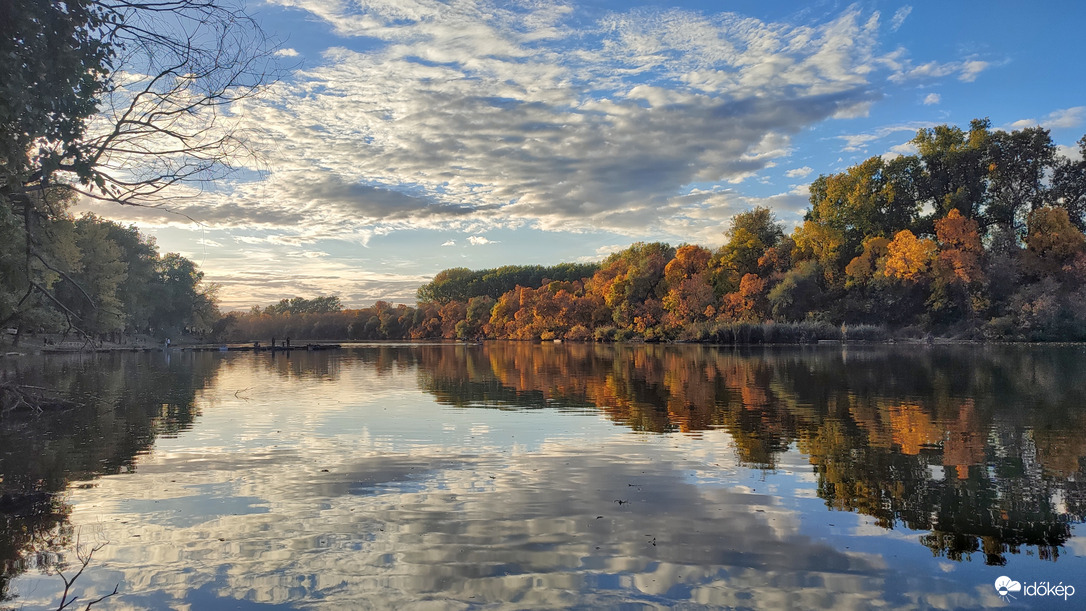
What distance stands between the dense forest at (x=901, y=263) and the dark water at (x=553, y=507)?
56.7m

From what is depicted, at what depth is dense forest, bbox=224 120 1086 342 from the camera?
6794cm

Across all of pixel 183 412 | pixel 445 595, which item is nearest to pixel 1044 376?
pixel 445 595

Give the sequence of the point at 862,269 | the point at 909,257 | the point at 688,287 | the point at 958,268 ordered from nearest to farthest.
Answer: the point at 958,268 → the point at 909,257 → the point at 862,269 → the point at 688,287

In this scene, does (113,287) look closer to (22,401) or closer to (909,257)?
(22,401)

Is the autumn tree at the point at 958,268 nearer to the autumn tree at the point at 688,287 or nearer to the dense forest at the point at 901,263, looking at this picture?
the dense forest at the point at 901,263

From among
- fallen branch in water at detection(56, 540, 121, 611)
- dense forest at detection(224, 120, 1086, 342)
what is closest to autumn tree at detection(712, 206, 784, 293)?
dense forest at detection(224, 120, 1086, 342)

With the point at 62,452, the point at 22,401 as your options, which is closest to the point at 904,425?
the point at 62,452

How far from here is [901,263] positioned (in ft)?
243

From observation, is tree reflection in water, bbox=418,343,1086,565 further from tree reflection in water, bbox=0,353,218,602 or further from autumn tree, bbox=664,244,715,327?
autumn tree, bbox=664,244,715,327

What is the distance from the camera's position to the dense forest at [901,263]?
2675 inches

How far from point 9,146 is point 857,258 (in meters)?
83.9

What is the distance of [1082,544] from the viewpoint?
7.24 m

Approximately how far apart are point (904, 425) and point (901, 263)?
219ft

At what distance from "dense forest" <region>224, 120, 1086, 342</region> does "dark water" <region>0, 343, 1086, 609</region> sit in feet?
186
